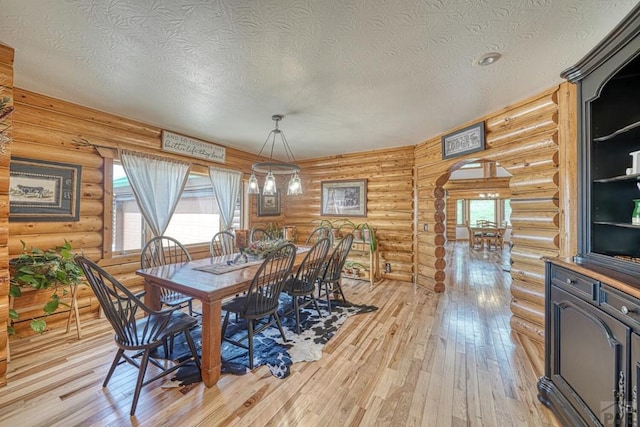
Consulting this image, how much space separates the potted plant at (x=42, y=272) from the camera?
93.0 inches

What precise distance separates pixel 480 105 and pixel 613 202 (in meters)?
1.76

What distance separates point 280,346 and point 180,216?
2.95 meters

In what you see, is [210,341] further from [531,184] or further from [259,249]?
[531,184]

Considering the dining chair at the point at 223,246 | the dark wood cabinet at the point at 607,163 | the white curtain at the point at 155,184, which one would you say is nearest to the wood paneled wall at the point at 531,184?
the dark wood cabinet at the point at 607,163

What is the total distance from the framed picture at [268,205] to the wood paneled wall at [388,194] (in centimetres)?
108

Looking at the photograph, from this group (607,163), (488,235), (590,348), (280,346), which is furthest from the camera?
(488,235)

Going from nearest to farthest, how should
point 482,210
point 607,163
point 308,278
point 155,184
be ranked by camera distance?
point 607,163
point 308,278
point 155,184
point 482,210

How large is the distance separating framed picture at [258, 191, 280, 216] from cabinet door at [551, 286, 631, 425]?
4916 mm

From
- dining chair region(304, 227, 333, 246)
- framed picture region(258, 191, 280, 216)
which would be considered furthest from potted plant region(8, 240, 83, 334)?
framed picture region(258, 191, 280, 216)

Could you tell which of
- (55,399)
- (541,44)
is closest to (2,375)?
A: (55,399)

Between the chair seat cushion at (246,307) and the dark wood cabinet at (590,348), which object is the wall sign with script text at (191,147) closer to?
the chair seat cushion at (246,307)

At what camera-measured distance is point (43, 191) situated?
274cm

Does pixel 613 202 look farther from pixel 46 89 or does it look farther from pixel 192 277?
pixel 46 89

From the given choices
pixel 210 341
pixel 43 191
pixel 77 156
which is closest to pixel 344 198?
pixel 210 341
